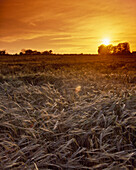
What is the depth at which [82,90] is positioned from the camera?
12.5ft

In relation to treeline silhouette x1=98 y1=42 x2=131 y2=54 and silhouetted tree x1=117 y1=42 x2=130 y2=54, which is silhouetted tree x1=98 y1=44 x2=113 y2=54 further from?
silhouetted tree x1=117 y1=42 x2=130 y2=54

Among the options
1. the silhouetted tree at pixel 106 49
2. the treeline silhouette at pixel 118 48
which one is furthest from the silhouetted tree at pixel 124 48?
the silhouetted tree at pixel 106 49

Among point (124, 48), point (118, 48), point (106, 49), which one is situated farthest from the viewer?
point (106, 49)

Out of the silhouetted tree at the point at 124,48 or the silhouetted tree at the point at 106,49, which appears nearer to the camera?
the silhouetted tree at the point at 124,48

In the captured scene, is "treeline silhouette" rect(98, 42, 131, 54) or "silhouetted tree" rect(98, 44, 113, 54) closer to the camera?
"treeline silhouette" rect(98, 42, 131, 54)

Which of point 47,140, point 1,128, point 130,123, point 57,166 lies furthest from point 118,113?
point 1,128

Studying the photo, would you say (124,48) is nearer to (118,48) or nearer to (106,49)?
(118,48)

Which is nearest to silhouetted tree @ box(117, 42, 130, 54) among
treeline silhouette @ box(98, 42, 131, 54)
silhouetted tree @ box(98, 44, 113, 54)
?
treeline silhouette @ box(98, 42, 131, 54)

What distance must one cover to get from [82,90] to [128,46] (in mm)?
46563

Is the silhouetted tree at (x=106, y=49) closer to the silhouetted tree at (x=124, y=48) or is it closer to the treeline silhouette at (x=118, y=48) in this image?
the treeline silhouette at (x=118, y=48)

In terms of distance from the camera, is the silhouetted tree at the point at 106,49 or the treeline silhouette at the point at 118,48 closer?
the treeline silhouette at the point at 118,48

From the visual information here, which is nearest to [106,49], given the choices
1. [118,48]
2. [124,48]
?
[118,48]

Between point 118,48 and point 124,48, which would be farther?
point 118,48

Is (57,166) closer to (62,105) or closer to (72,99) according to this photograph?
(62,105)
